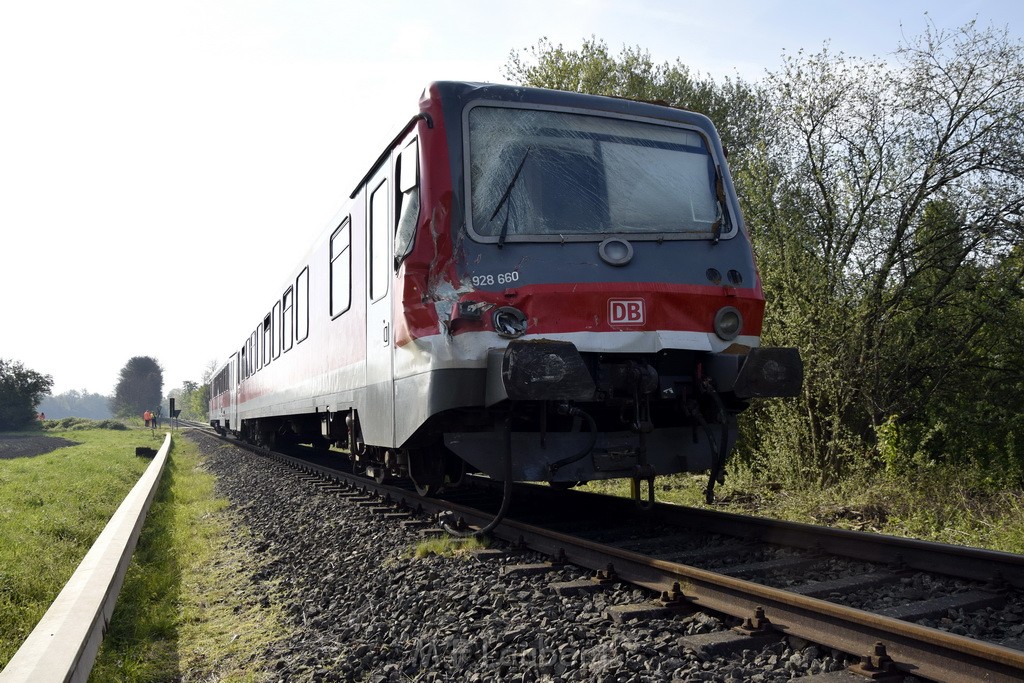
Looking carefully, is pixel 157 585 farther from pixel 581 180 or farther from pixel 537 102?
pixel 537 102

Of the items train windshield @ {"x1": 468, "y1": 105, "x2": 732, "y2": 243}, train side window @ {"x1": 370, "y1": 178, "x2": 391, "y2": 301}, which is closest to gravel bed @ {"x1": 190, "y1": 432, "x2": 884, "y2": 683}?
train side window @ {"x1": 370, "y1": 178, "x2": 391, "y2": 301}

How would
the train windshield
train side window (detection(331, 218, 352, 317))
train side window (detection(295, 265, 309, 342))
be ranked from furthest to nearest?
train side window (detection(295, 265, 309, 342))
train side window (detection(331, 218, 352, 317))
the train windshield

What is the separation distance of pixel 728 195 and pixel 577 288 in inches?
63.5

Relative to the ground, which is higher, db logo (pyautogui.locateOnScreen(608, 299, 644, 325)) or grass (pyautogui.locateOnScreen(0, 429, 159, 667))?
db logo (pyautogui.locateOnScreen(608, 299, 644, 325))

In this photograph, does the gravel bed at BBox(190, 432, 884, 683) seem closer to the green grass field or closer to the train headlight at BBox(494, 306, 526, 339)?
the green grass field

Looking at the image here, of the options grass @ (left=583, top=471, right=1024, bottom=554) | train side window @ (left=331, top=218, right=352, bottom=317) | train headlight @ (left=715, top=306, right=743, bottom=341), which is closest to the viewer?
train headlight @ (left=715, top=306, right=743, bottom=341)

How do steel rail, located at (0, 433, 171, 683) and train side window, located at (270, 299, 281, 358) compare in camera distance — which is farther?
train side window, located at (270, 299, 281, 358)

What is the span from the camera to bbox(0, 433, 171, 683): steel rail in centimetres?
319

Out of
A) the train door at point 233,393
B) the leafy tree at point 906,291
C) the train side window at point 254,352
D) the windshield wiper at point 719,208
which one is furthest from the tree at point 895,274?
the train door at point 233,393

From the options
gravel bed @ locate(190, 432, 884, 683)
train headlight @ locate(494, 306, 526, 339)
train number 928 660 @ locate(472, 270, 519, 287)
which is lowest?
gravel bed @ locate(190, 432, 884, 683)

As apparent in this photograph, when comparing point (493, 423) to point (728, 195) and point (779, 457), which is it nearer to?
point (728, 195)

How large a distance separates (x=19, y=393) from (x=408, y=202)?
48051mm

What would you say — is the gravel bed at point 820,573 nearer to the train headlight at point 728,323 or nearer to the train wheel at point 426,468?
the train headlight at point 728,323

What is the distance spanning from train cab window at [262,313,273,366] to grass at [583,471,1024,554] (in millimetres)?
7311
